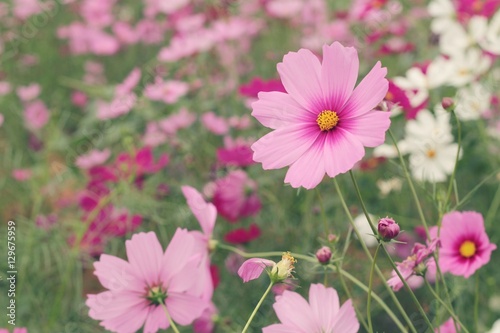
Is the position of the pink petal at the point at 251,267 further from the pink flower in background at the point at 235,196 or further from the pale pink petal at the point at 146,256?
the pink flower in background at the point at 235,196

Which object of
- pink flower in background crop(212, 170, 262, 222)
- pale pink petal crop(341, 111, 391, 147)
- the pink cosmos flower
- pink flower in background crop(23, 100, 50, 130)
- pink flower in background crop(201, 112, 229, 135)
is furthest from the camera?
pink flower in background crop(23, 100, 50, 130)

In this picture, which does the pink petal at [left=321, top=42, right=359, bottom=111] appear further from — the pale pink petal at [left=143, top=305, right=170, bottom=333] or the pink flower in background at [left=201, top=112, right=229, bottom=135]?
the pink flower in background at [left=201, top=112, right=229, bottom=135]

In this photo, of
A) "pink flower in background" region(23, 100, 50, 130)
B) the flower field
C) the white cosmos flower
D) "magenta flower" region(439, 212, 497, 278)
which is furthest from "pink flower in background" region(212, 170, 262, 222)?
"pink flower in background" region(23, 100, 50, 130)

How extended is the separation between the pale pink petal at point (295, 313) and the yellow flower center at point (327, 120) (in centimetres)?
13

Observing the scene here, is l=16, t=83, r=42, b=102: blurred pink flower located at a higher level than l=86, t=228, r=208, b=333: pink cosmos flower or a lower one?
higher

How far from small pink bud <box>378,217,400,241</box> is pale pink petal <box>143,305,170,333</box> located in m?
0.20

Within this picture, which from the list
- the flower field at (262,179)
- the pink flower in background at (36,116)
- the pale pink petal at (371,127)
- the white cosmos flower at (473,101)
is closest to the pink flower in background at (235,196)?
the flower field at (262,179)

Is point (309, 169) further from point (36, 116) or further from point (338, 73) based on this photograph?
point (36, 116)

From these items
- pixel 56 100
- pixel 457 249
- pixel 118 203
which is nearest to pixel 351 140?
pixel 457 249

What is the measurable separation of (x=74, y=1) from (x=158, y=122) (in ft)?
4.28

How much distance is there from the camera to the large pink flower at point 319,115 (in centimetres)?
48

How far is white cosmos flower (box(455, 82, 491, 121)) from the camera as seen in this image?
43.6 inches

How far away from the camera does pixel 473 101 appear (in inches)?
46.3

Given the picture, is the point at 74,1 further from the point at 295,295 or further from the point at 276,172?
the point at 295,295
